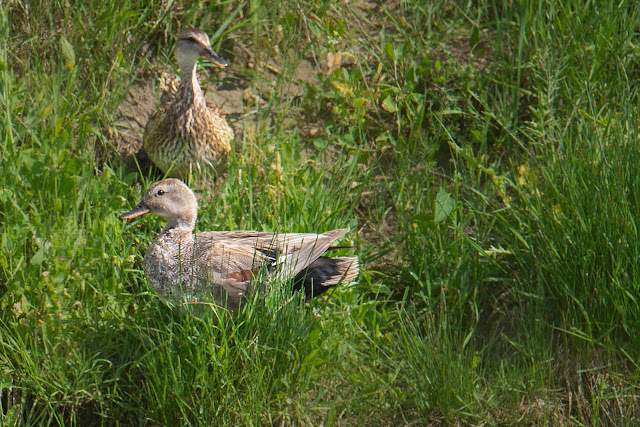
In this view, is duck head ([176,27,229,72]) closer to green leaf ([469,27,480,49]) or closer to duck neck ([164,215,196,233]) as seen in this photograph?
duck neck ([164,215,196,233])

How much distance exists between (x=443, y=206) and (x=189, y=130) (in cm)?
168

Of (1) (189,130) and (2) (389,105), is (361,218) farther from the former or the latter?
(1) (189,130)

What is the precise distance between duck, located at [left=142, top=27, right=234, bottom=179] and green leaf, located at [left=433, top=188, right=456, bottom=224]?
4.72ft

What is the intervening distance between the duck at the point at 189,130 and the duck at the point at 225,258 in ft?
2.56

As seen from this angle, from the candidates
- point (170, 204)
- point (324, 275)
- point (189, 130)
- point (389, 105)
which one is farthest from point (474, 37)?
point (170, 204)

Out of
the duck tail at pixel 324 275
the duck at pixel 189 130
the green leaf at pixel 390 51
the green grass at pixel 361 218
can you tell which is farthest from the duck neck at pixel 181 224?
the green leaf at pixel 390 51

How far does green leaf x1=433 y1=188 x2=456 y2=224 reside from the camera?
473 cm

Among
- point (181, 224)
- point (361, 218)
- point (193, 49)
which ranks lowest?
point (361, 218)

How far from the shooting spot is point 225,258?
4.24 metres

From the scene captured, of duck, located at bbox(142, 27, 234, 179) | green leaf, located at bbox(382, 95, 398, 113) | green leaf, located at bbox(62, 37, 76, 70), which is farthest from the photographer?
green leaf, located at bbox(382, 95, 398, 113)

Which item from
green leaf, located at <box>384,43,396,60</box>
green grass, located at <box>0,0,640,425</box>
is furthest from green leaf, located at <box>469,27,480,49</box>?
green leaf, located at <box>384,43,396,60</box>

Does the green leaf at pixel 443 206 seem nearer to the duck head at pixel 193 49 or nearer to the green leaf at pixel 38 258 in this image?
the duck head at pixel 193 49

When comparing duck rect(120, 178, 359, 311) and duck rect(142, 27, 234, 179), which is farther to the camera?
duck rect(142, 27, 234, 179)

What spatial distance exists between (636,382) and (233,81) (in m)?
3.51
